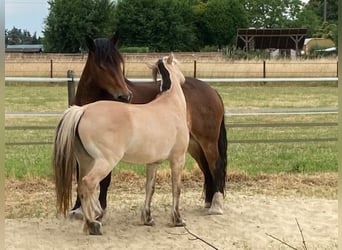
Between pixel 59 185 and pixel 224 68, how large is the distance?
40.4ft

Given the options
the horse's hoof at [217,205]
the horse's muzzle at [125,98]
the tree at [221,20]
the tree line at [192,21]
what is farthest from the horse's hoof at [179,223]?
the tree at [221,20]

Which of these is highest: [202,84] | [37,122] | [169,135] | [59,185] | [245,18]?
[245,18]

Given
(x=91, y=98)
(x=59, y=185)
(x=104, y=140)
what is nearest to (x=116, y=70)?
(x=91, y=98)

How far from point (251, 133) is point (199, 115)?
16.1 feet

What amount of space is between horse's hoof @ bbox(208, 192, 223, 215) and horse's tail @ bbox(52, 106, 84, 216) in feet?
4.78

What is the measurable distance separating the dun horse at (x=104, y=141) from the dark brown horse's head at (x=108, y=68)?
0.68 feet

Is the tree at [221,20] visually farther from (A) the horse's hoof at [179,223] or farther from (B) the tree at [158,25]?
(A) the horse's hoof at [179,223]

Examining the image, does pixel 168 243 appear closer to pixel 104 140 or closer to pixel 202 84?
pixel 104 140

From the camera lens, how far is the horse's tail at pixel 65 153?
3436 millimetres

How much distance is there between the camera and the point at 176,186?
159 inches

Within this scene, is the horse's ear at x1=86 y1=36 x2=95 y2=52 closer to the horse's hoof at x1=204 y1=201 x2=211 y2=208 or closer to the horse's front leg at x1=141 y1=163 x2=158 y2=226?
the horse's front leg at x1=141 y1=163 x2=158 y2=226

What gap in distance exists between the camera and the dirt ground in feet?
12.4

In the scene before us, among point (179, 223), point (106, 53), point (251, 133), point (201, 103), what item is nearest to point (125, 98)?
point (106, 53)

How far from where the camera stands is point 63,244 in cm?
373
